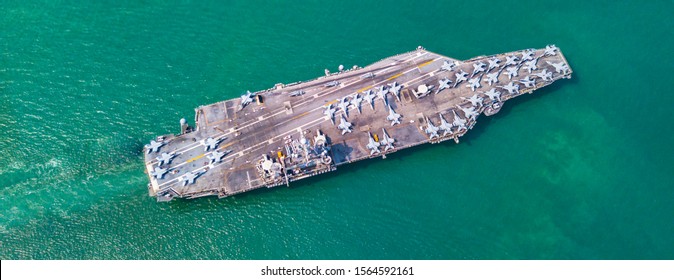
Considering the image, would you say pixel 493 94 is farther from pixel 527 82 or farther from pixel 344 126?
pixel 344 126

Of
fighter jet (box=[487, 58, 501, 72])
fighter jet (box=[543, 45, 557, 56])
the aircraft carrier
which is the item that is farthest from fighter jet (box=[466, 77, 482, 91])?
fighter jet (box=[543, 45, 557, 56])

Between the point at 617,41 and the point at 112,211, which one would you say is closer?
the point at 112,211

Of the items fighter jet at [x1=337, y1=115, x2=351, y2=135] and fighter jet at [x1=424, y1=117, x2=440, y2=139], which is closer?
fighter jet at [x1=337, y1=115, x2=351, y2=135]

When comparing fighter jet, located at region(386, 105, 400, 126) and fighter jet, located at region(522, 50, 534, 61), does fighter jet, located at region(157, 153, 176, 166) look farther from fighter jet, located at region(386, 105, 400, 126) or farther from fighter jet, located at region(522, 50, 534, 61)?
fighter jet, located at region(522, 50, 534, 61)

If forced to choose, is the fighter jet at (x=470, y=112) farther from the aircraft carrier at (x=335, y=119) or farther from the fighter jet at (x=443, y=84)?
the fighter jet at (x=443, y=84)

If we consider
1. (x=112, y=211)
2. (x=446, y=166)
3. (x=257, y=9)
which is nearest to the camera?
(x=112, y=211)

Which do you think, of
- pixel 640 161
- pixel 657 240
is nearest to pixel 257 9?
pixel 640 161

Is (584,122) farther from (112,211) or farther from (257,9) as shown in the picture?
(112,211)
